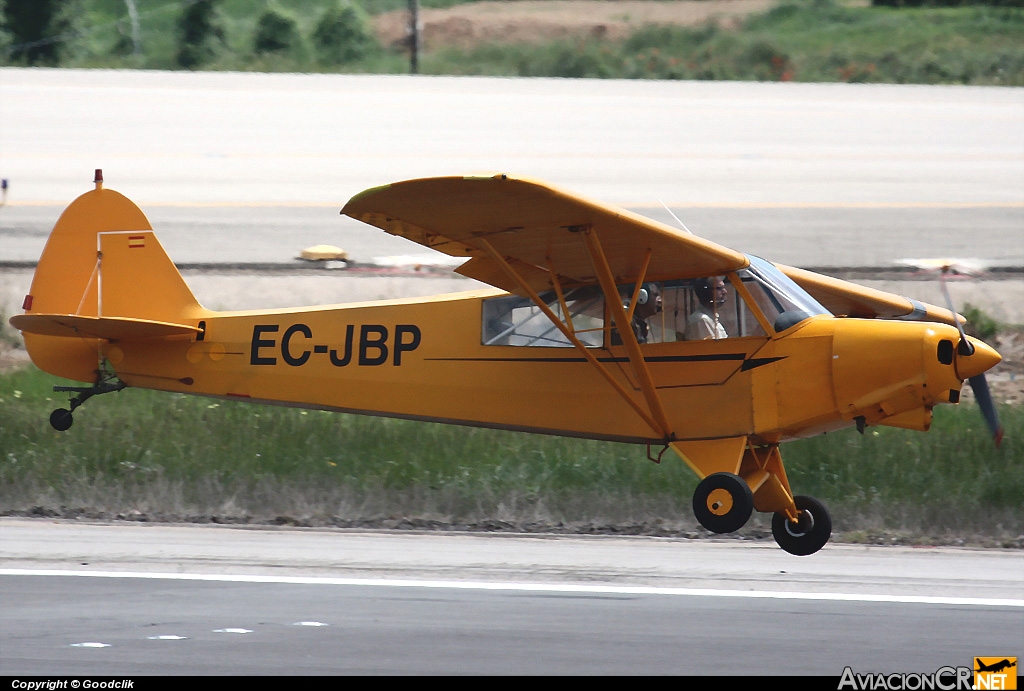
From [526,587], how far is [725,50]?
1172 inches

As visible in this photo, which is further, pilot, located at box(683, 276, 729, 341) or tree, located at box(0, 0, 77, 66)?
tree, located at box(0, 0, 77, 66)

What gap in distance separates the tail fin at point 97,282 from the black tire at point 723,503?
4.67 meters

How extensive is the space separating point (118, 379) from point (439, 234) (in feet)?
12.3

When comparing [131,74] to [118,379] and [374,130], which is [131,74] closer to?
[374,130]

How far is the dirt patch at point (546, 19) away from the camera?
135ft

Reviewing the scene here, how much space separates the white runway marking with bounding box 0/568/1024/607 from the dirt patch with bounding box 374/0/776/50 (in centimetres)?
3080

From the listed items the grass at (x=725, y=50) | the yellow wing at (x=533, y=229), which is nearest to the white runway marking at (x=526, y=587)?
the yellow wing at (x=533, y=229)

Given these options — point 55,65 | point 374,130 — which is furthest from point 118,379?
point 55,65

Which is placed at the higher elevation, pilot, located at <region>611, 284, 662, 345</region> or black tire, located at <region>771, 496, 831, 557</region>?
pilot, located at <region>611, 284, 662, 345</region>

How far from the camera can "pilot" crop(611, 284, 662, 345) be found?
397 inches

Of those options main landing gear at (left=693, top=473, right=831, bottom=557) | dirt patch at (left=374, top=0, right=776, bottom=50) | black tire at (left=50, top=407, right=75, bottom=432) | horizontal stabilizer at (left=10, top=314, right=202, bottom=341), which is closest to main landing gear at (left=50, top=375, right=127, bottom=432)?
black tire at (left=50, top=407, right=75, bottom=432)

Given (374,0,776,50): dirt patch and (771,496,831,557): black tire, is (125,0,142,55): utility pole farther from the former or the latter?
(771,496,831,557): black tire

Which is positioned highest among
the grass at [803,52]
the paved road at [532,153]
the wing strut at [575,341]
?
the grass at [803,52]

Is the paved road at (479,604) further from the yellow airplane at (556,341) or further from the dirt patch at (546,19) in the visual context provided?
the dirt patch at (546,19)
